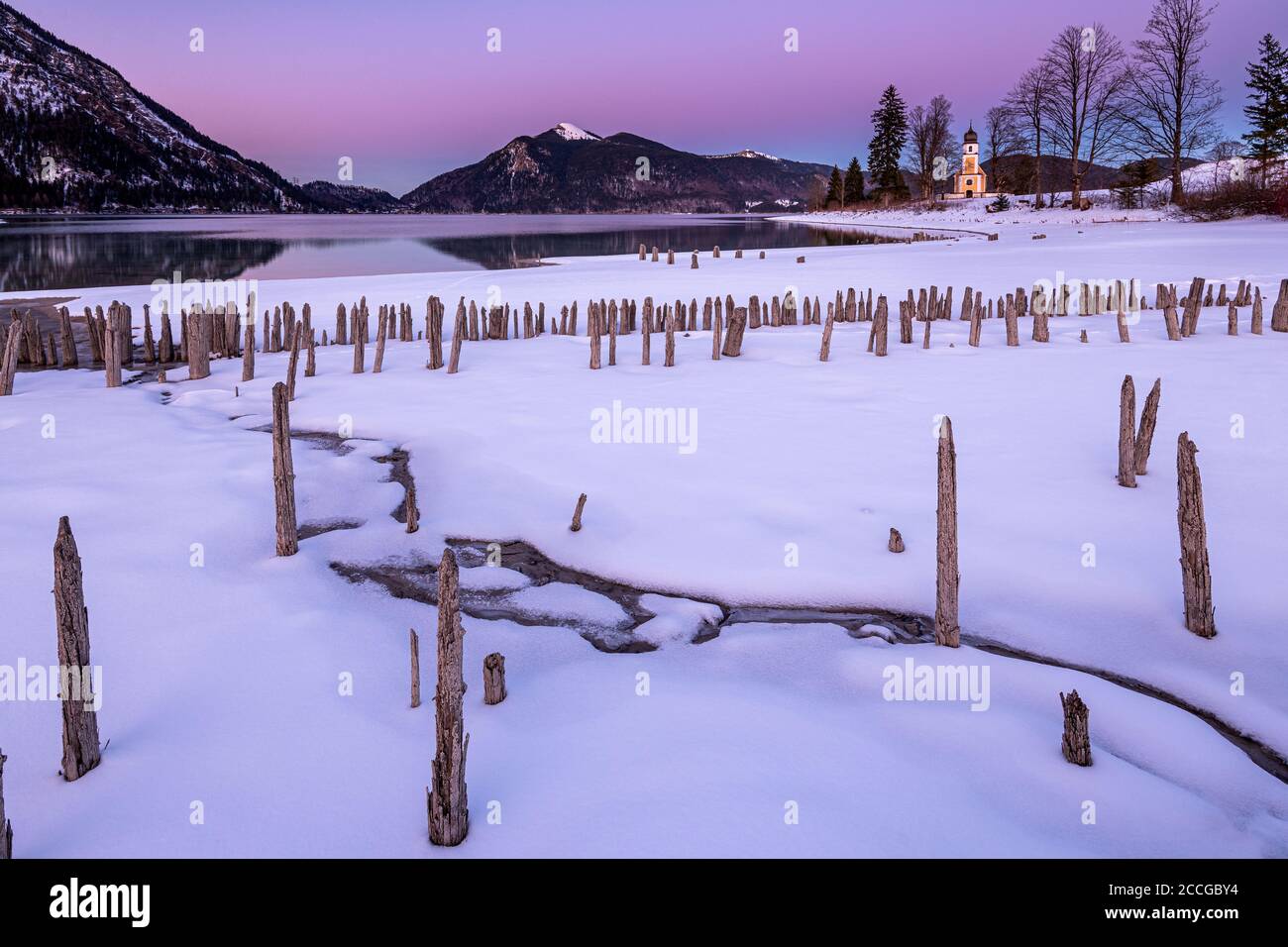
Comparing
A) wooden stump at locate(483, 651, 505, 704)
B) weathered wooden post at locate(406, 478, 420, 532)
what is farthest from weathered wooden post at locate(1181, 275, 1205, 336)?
wooden stump at locate(483, 651, 505, 704)

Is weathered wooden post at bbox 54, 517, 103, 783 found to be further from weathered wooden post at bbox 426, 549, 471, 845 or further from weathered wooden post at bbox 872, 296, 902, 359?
weathered wooden post at bbox 872, 296, 902, 359

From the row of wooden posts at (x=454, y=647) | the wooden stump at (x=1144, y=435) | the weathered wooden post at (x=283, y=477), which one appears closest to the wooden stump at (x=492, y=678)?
the row of wooden posts at (x=454, y=647)

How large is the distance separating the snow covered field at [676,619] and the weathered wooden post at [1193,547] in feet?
0.67

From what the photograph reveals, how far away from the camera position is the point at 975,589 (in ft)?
21.5

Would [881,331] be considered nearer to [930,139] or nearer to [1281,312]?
[1281,312]

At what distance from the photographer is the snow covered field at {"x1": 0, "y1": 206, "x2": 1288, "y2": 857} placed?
3932 mm

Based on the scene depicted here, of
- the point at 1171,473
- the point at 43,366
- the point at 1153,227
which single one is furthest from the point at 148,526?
the point at 1153,227

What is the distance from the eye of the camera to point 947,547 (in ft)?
17.8

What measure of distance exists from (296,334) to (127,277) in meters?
26.7

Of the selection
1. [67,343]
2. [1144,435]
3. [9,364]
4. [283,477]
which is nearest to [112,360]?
[9,364]

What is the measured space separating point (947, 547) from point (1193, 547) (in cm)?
169

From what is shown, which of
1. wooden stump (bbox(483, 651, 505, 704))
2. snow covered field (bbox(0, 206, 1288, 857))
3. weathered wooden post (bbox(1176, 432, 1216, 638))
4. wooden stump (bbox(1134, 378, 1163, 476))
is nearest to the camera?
snow covered field (bbox(0, 206, 1288, 857))

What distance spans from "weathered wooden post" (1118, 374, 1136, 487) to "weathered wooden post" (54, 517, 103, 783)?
789cm

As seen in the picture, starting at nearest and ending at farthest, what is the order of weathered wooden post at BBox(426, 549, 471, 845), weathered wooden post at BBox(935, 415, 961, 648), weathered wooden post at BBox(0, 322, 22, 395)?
weathered wooden post at BBox(426, 549, 471, 845) < weathered wooden post at BBox(935, 415, 961, 648) < weathered wooden post at BBox(0, 322, 22, 395)
